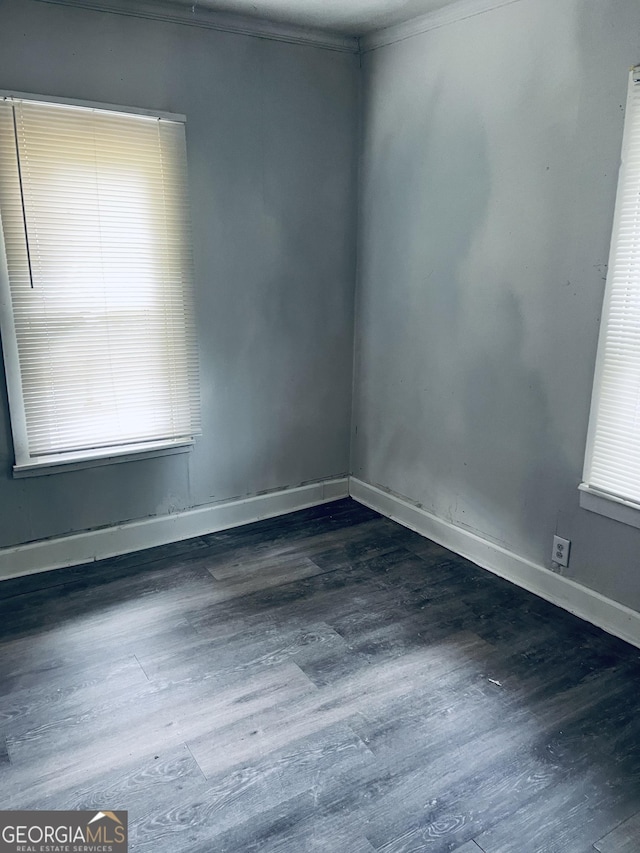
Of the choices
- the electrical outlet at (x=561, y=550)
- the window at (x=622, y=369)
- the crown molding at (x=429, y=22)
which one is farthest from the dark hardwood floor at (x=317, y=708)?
the crown molding at (x=429, y=22)

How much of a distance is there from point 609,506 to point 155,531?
2120mm

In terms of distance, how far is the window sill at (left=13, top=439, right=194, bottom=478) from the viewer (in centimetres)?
280

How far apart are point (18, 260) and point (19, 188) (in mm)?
288

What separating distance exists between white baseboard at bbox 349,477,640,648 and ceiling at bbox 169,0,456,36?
94.3 inches

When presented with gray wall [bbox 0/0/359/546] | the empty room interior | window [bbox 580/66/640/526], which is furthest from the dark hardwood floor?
window [bbox 580/66/640/526]

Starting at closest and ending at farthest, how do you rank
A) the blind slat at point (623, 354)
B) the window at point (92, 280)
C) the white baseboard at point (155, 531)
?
the blind slat at point (623, 354), the window at point (92, 280), the white baseboard at point (155, 531)

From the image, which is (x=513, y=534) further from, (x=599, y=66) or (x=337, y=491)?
(x=599, y=66)

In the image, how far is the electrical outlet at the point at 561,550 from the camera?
2.61 m

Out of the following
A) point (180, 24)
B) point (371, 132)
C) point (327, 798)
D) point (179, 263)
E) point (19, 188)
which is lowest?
point (327, 798)

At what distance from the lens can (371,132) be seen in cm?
337

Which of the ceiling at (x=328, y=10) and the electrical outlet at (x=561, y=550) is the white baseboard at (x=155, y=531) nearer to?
the electrical outlet at (x=561, y=550)

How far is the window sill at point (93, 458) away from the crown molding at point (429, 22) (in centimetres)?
225

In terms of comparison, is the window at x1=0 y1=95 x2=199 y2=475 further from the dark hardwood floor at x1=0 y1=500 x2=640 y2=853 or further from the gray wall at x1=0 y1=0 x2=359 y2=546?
the dark hardwood floor at x1=0 y1=500 x2=640 y2=853

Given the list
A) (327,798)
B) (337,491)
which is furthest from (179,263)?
(327,798)
